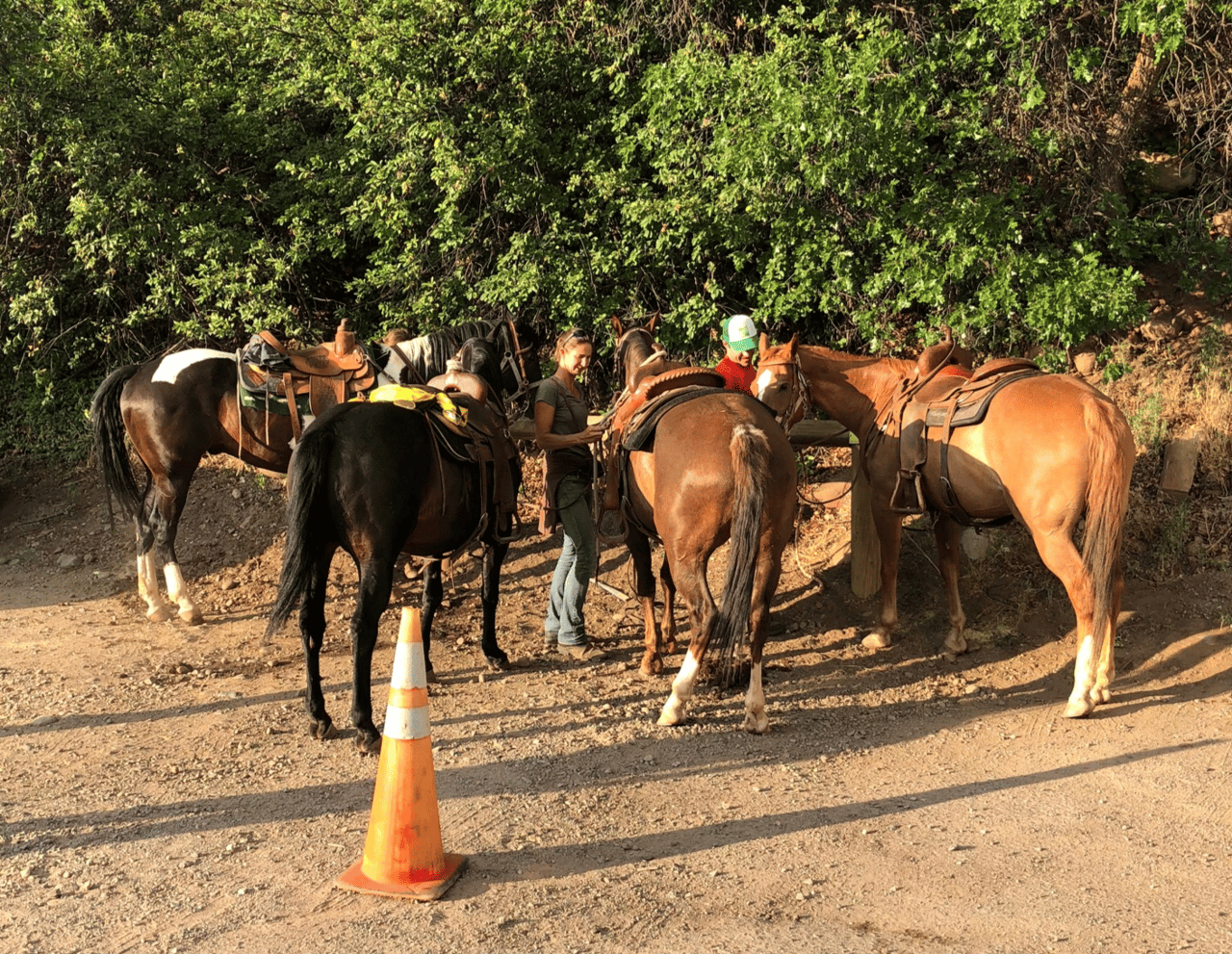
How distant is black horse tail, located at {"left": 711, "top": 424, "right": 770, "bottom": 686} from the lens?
5.42m

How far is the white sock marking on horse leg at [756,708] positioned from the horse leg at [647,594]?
3.58 feet

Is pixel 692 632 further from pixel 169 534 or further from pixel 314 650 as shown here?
pixel 169 534

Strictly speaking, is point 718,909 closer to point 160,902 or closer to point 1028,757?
point 160,902

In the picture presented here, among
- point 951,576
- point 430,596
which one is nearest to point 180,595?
point 430,596

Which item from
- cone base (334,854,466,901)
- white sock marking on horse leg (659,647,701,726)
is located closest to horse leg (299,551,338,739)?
cone base (334,854,466,901)

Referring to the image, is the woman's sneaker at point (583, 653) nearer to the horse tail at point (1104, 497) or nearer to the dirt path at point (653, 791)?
the dirt path at point (653, 791)

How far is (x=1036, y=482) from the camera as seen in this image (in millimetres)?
6039

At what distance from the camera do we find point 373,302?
1134cm

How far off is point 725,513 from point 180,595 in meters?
4.85

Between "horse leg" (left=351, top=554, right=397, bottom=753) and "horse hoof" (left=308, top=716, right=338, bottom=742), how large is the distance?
22cm

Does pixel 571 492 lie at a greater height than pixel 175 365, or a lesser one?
lesser

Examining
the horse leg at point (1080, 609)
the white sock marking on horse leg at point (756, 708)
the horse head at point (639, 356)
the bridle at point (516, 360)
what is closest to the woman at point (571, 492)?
the horse head at point (639, 356)

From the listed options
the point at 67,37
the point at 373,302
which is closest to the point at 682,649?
the point at 373,302

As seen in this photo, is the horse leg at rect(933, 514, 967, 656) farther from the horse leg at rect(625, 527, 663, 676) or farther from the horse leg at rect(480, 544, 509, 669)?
the horse leg at rect(480, 544, 509, 669)
